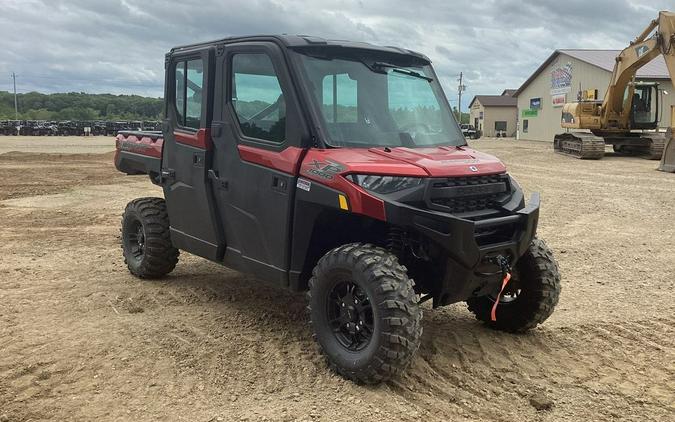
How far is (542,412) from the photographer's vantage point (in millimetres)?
3889

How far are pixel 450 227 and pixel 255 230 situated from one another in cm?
166

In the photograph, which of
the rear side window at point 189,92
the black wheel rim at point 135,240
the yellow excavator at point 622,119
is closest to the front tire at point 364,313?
the rear side window at point 189,92

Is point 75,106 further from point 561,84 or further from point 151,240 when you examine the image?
point 151,240

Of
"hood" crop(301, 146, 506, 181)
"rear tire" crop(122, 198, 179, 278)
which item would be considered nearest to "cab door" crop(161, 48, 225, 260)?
"rear tire" crop(122, 198, 179, 278)

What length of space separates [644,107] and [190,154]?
23.8m

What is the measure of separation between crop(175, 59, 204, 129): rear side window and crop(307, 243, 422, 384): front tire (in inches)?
82.3

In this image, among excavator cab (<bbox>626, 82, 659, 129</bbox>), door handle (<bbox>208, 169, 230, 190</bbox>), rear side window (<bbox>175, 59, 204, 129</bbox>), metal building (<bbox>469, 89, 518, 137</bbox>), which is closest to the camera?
door handle (<bbox>208, 169, 230, 190</bbox>)

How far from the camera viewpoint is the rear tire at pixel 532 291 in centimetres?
502

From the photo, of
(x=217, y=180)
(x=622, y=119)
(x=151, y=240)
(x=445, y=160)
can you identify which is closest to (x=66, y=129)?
(x=622, y=119)

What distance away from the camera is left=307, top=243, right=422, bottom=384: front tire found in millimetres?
3932

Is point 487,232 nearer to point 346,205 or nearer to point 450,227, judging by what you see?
point 450,227

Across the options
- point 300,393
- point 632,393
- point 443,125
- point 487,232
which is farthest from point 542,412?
point 443,125

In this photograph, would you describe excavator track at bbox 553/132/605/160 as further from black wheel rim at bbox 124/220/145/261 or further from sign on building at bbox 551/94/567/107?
sign on building at bbox 551/94/567/107

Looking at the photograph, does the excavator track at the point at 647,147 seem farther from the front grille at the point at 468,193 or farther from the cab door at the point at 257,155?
the cab door at the point at 257,155
